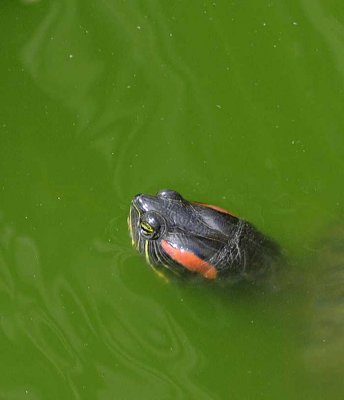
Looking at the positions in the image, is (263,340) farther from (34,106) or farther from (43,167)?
(34,106)

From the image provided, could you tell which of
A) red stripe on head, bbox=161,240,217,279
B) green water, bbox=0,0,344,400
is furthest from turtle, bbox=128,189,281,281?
green water, bbox=0,0,344,400

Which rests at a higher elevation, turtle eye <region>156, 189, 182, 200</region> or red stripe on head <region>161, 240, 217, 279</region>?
turtle eye <region>156, 189, 182, 200</region>

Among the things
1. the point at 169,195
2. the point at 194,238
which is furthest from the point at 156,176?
the point at 194,238

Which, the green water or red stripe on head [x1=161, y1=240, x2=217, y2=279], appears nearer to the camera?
red stripe on head [x1=161, y1=240, x2=217, y2=279]

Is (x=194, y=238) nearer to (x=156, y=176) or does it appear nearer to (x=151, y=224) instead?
(x=151, y=224)

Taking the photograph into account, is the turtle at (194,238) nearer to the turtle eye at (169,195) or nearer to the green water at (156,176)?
the turtle eye at (169,195)

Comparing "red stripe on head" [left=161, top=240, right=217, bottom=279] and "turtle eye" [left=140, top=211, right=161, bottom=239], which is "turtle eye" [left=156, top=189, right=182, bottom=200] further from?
"red stripe on head" [left=161, top=240, right=217, bottom=279]

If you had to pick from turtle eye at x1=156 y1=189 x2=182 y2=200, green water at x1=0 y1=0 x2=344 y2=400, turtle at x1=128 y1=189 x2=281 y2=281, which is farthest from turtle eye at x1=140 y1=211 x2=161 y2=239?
green water at x1=0 y1=0 x2=344 y2=400
